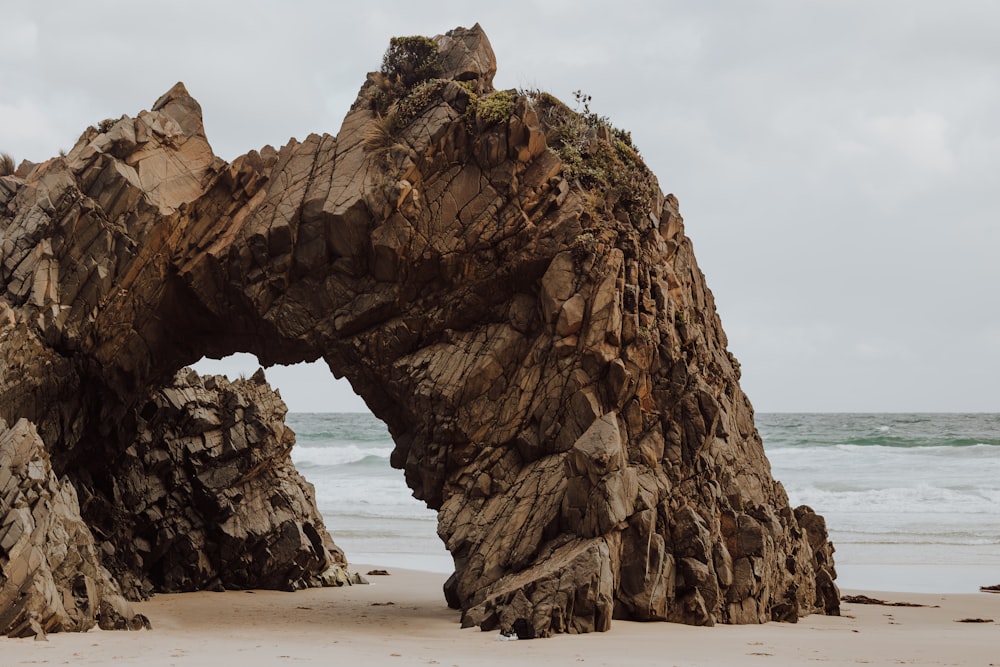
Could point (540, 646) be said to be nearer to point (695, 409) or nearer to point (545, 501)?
point (545, 501)

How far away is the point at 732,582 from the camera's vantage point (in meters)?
17.2

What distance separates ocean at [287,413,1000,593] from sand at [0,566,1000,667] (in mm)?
7750

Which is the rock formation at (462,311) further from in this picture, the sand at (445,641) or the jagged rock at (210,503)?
the jagged rock at (210,503)

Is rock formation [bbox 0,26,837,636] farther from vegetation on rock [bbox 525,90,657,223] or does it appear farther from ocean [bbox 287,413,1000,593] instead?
ocean [bbox 287,413,1000,593]

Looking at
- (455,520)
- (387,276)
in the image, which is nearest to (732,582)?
(455,520)

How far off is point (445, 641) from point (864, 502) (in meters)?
31.4

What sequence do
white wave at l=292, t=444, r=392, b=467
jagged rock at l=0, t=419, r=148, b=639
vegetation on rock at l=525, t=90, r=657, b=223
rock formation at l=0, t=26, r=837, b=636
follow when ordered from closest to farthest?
1. jagged rock at l=0, t=419, r=148, b=639
2. rock formation at l=0, t=26, r=837, b=636
3. vegetation on rock at l=525, t=90, r=657, b=223
4. white wave at l=292, t=444, r=392, b=467

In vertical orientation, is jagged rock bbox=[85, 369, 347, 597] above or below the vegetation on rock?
below

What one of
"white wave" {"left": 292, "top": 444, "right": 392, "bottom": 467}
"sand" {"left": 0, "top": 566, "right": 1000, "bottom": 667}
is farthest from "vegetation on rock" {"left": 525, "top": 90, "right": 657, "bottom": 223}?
"white wave" {"left": 292, "top": 444, "right": 392, "bottom": 467}

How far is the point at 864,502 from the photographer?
4162 cm

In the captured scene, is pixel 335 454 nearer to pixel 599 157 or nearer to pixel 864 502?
pixel 864 502

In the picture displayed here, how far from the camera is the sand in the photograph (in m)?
Answer: 11.9

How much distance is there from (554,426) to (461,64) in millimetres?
6877

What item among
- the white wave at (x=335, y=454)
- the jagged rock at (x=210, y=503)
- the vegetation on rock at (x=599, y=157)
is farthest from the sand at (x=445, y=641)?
the white wave at (x=335, y=454)
